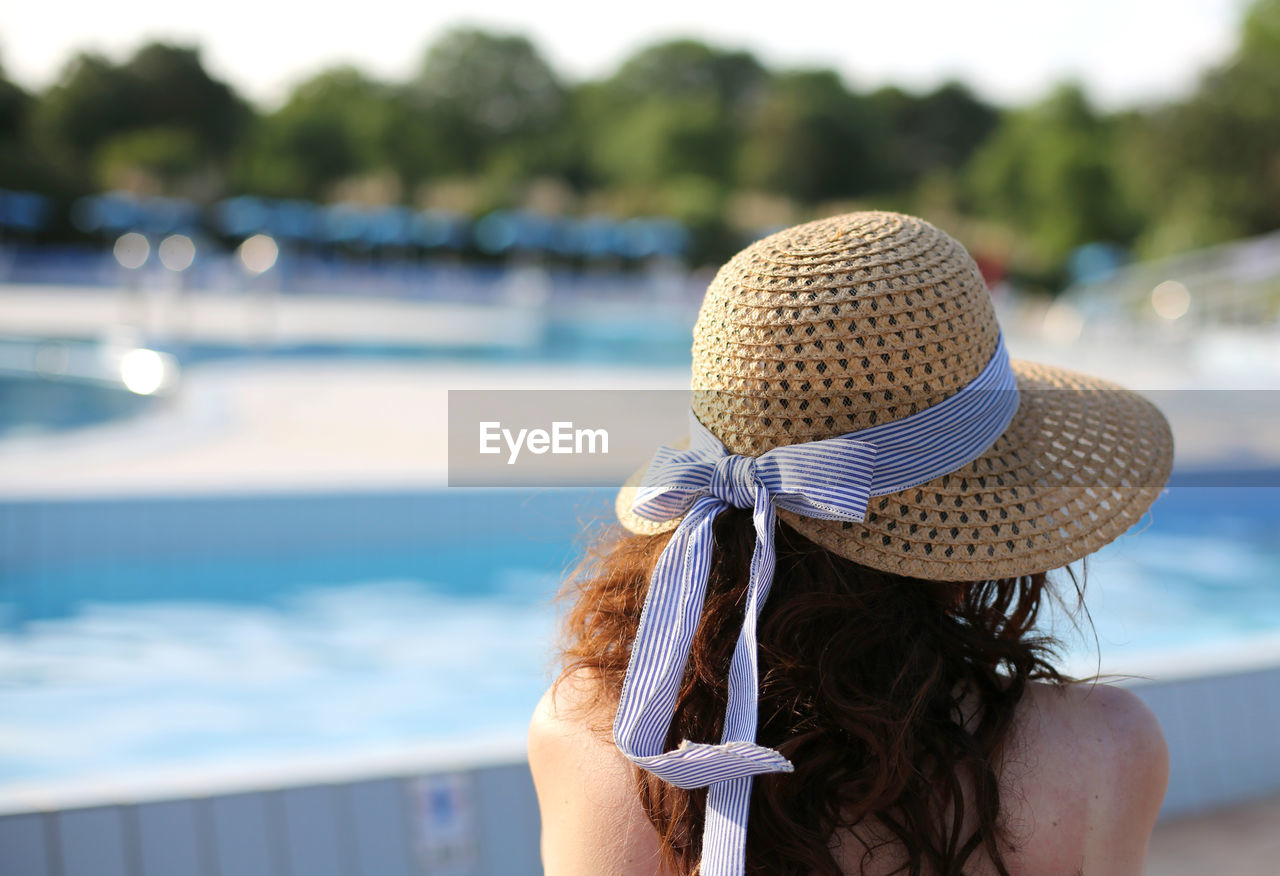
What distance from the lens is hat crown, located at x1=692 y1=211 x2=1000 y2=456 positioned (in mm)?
999

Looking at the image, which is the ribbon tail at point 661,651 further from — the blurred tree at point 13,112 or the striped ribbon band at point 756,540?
the blurred tree at point 13,112

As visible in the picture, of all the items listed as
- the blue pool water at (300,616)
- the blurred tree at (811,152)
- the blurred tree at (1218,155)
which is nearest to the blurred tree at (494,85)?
the blurred tree at (811,152)

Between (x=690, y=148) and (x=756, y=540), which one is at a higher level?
(x=690, y=148)

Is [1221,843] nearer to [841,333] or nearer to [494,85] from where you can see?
[841,333]

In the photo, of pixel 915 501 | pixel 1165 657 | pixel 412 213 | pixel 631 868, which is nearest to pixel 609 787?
pixel 631 868

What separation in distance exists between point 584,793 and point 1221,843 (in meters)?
2.30

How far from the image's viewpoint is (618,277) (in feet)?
80.6

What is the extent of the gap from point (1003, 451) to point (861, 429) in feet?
0.66

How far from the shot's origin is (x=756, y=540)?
1024 mm

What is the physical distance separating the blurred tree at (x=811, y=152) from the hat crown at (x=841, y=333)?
120 feet

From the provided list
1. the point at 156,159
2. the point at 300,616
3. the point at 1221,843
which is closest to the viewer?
the point at 1221,843

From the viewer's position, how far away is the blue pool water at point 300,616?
4.17m

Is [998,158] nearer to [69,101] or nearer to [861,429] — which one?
[69,101]

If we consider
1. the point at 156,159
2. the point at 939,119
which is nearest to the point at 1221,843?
the point at 156,159
